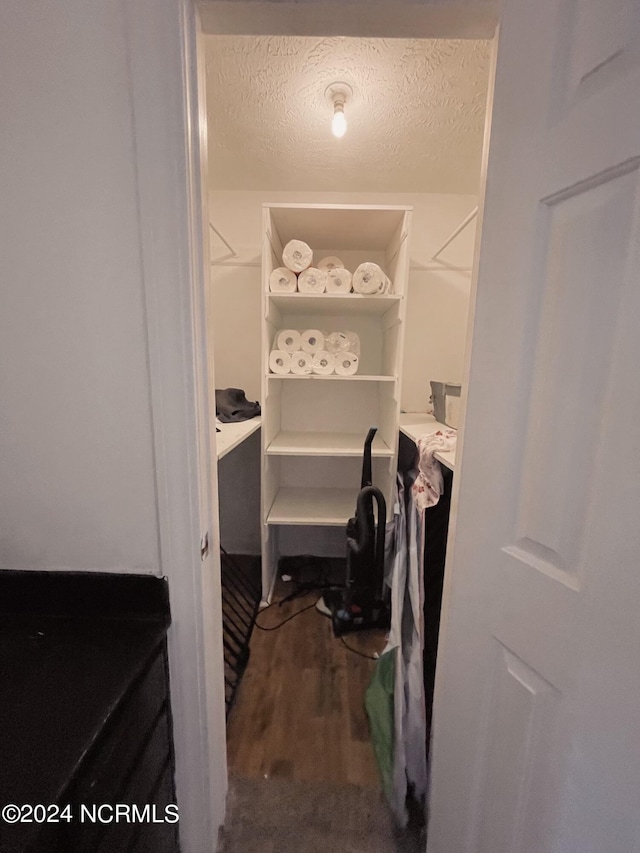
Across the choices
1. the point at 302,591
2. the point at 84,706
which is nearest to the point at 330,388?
the point at 302,591

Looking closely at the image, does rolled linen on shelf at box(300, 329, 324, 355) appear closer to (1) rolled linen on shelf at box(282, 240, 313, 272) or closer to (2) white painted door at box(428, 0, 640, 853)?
(1) rolled linen on shelf at box(282, 240, 313, 272)

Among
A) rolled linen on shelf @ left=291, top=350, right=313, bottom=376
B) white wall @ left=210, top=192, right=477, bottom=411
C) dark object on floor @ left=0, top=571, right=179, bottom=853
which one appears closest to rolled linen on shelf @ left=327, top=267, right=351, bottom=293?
rolled linen on shelf @ left=291, top=350, right=313, bottom=376

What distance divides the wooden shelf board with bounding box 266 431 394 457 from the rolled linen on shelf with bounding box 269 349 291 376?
1.33 feet

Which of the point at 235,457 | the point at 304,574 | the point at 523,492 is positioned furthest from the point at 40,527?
the point at 304,574

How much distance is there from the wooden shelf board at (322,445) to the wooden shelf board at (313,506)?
35 cm

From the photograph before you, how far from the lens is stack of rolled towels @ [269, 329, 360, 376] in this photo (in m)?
1.77

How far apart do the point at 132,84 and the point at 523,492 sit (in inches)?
41.1

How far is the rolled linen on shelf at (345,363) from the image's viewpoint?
1.79 m

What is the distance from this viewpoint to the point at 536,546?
0.62m

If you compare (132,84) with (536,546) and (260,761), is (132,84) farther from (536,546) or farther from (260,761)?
(260,761)

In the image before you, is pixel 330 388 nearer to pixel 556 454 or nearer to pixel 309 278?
pixel 309 278

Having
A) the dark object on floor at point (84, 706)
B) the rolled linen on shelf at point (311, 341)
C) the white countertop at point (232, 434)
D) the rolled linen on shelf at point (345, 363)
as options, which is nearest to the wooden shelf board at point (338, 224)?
the rolled linen on shelf at point (311, 341)

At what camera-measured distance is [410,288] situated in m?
2.11

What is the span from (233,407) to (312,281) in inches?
30.7
